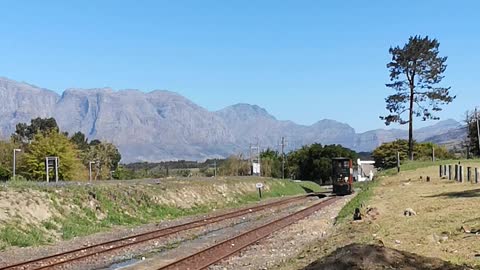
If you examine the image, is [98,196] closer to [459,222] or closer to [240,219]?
[240,219]

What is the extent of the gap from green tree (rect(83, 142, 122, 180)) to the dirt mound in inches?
3319

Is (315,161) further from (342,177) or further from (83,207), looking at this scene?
(83,207)

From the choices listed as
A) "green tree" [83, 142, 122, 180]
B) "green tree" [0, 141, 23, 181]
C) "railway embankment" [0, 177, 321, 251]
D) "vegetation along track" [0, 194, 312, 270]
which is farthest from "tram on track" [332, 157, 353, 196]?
"green tree" [83, 142, 122, 180]

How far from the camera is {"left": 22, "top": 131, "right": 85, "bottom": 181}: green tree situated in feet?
240

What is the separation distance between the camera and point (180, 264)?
712 inches

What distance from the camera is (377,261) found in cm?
1130

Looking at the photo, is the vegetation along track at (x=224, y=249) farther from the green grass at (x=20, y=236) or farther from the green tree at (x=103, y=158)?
the green tree at (x=103, y=158)

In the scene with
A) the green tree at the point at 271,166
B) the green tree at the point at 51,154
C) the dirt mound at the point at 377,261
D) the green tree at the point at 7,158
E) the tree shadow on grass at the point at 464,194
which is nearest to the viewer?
the dirt mound at the point at 377,261

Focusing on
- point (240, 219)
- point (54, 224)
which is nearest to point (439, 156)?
point (240, 219)

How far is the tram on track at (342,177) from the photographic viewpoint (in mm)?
65562

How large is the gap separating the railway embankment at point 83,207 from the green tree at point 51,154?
1051 inches

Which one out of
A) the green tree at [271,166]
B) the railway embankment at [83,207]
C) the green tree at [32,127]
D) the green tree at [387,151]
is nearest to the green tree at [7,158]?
the green tree at [32,127]

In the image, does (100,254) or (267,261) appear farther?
(100,254)

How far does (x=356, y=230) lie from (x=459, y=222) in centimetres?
355
